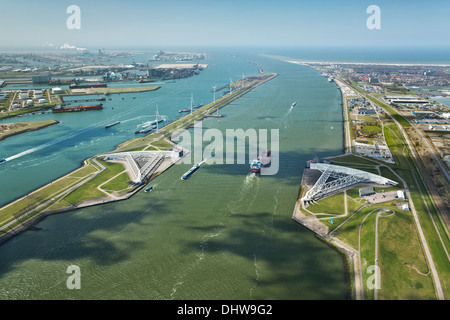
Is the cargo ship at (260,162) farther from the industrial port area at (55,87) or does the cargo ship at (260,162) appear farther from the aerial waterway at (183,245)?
the industrial port area at (55,87)

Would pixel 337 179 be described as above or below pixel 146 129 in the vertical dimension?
A: below

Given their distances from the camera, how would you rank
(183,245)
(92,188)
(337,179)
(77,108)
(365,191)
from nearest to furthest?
1. (183,245)
2. (365,191)
3. (92,188)
4. (337,179)
5. (77,108)

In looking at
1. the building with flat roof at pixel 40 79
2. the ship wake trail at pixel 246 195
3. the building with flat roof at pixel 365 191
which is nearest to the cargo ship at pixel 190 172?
the ship wake trail at pixel 246 195

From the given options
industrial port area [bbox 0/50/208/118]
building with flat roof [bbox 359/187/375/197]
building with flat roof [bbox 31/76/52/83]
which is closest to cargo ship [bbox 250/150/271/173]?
building with flat roof [bbox 359/187/375/197]

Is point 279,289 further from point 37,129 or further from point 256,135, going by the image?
point 37,129

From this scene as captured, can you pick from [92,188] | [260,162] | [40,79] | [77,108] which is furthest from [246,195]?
[40,79]

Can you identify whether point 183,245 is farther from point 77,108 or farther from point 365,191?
point 77,108
